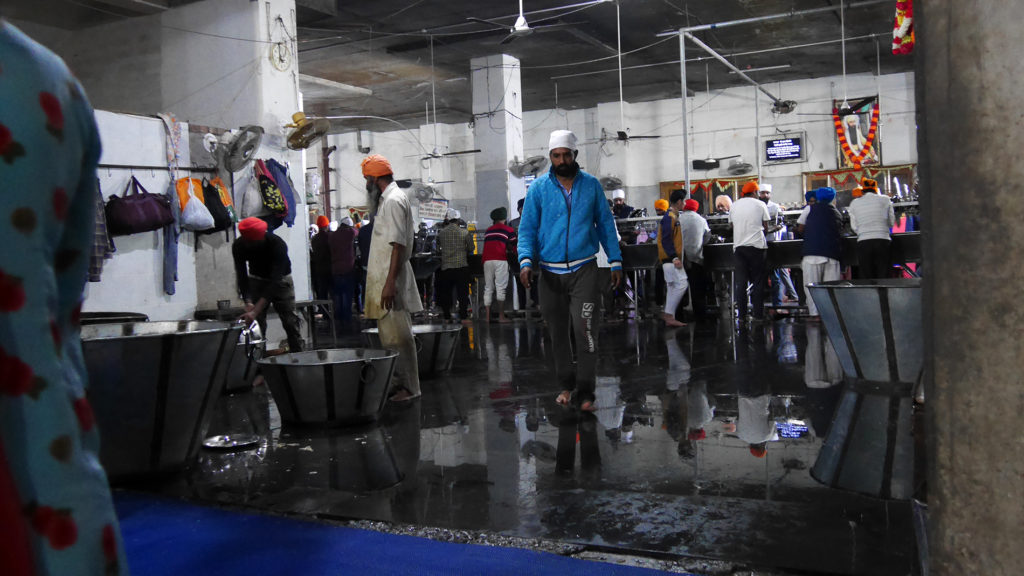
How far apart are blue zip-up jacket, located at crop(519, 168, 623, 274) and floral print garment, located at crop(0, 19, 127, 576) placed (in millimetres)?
4135

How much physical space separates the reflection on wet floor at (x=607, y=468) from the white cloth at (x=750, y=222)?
11.8 feet

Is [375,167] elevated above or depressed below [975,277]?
above

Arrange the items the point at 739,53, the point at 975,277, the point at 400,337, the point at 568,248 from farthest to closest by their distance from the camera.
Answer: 1. the point at 739,53
2. the point at 400,337
3. the point at 568,248
4. the point at 975,277

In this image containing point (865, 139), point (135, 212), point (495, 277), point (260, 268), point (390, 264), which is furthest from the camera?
point (865, 139)

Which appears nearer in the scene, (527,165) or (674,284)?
(674,284)

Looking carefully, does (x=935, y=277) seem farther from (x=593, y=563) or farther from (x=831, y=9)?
(x=831, y=9)

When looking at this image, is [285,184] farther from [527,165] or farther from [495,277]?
[527,165]

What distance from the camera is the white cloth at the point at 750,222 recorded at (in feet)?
33.4

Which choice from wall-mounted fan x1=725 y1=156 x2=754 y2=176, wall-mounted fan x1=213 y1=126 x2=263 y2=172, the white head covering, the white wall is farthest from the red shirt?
wall-mounted fan x1=725 y1=156 x2=754 y2=176

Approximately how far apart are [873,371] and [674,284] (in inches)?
201

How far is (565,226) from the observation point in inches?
202

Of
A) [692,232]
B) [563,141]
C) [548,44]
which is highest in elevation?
[548,44]

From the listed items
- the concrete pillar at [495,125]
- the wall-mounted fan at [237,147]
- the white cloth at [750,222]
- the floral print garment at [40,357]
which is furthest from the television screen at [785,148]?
the floral print garment at [40,357]

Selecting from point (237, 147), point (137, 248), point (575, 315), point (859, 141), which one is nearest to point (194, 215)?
point (137, 248)
